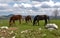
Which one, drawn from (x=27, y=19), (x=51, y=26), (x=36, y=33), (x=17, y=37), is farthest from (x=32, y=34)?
(x=27, y=19)

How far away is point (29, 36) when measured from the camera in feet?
51.6

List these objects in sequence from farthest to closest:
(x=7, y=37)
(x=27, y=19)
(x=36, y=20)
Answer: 1. (x=27, y=19)
2. (x=36, y=20)
3. (x=7, y=37)

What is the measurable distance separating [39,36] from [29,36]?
83cm

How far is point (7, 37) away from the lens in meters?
15.2

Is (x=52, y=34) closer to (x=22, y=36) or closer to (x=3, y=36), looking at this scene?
(x=22, y=36)

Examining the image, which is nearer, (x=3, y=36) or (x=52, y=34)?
(x=3, y=36)

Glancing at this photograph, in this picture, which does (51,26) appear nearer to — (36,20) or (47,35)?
(47,35)

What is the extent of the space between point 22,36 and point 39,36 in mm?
1429

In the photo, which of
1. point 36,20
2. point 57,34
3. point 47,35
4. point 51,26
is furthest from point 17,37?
point 36,20

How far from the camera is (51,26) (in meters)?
22.8

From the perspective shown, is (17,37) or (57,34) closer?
(17,37)

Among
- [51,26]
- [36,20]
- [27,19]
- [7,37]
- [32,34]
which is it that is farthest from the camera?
[27,19]

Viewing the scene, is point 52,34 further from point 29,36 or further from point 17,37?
point 17,37

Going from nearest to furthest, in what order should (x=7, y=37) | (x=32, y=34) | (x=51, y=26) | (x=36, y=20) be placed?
1. (x=7, y=37)
2. (x=32, y=34)
3. (x=51, y=26)
4. (x=36, y=20)
